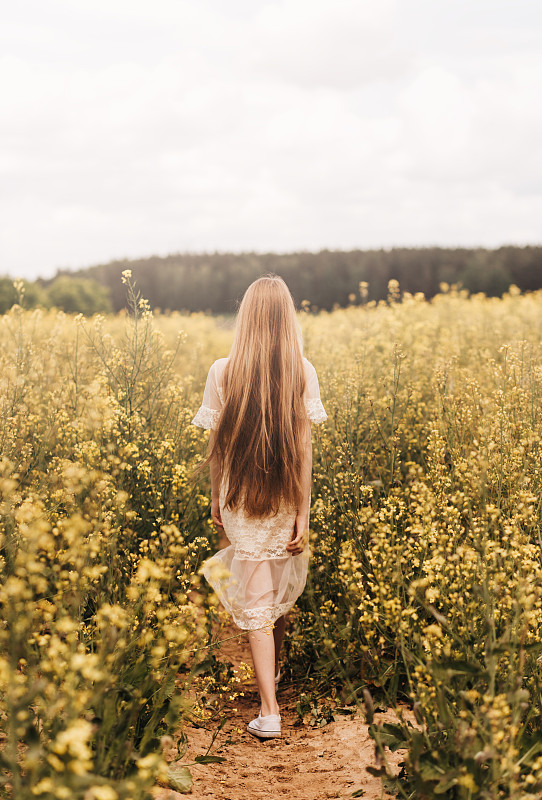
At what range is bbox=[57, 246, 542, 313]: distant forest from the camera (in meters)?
22.8

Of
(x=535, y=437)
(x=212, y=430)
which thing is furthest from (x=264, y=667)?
(x=535, y=437)

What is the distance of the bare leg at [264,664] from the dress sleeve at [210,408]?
1097mm

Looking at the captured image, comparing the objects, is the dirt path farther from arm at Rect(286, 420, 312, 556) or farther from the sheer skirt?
arm at Rect(286, 420, 312, 556)

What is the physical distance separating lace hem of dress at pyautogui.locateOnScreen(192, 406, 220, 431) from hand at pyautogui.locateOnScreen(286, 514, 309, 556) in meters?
0.68

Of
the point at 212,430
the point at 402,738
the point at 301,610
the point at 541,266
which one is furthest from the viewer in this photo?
the point at 541,266

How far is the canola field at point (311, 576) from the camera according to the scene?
1.81 m

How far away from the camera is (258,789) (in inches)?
100

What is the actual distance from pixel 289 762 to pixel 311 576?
0.81 meters

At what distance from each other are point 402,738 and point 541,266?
23211mm

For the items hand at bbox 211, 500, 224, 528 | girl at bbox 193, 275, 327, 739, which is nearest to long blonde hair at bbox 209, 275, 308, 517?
girl at bbox 193, 275, 327, 739

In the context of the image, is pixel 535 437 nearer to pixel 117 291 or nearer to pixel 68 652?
pixel 68 652

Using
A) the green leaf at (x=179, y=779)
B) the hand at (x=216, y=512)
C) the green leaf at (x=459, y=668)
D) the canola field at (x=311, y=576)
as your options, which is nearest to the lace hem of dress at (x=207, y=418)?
the canola field at (x=311, y=576)

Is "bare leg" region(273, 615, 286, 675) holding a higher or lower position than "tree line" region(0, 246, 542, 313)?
lower

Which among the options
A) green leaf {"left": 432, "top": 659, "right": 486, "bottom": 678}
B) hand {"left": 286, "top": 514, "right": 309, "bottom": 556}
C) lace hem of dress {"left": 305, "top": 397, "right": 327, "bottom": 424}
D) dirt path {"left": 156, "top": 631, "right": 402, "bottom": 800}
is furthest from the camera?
lace hem of dress {"left": 305, "top": 397, "right": 327, "bottom": 424}
